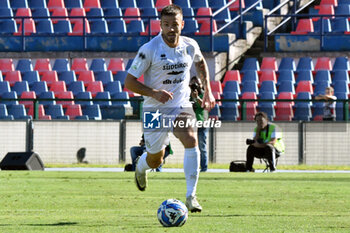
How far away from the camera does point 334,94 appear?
23.6 m

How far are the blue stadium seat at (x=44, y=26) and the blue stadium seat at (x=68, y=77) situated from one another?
2.86 meters

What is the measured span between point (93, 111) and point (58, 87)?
306 centimetres

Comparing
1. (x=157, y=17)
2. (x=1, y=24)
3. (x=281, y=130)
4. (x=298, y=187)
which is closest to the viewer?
(x=298, y=187)

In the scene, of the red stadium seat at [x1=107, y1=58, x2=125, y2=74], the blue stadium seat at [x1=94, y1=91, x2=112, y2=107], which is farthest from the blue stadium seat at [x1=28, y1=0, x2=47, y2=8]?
the blue stadium seat at [x1=94, y1=91, x2=112, y2=107]

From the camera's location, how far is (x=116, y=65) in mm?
26562

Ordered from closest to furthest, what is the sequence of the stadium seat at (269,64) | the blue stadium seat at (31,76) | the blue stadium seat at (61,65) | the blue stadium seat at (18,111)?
the blue stadium seat at (18,111), the stadium seat at (269,64), the blue stadium seat at (31,76), the blue stadium seat at (61,65)

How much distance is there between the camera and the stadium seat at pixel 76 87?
83.2 feet

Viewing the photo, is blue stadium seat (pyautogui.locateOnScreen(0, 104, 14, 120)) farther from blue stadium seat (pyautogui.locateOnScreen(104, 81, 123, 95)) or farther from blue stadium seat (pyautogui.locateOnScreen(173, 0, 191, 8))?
blue stadium seat (pyautogui.locateOnScreen(173, 0, 191, 8))

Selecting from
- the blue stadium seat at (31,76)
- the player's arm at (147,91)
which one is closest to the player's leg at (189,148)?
the player's arm at (147,91)

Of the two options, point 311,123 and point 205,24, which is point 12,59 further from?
point 311,123

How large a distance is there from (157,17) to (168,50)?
18634 millimetres

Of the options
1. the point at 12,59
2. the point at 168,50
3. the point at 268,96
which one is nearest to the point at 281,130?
the point at 268,96

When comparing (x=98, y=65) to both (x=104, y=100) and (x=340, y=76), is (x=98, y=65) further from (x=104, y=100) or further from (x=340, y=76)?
(x=340, y=76)

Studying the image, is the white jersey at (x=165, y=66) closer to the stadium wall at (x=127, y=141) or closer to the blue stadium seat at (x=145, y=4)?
the stadium wall at (x=127, y=141)
